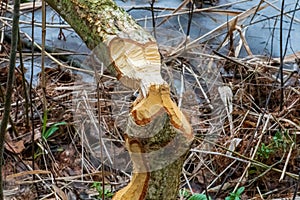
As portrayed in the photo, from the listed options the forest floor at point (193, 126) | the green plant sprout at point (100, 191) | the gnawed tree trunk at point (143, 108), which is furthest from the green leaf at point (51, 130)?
the gnawed tree trunk at point (143, 108)

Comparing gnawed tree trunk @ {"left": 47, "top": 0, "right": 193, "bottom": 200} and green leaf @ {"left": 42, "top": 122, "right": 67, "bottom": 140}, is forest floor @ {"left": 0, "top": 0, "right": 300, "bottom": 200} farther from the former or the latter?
gnawed tree trunk @ {"left": 47, "top": 0, "right": 193, "bottom": 200}

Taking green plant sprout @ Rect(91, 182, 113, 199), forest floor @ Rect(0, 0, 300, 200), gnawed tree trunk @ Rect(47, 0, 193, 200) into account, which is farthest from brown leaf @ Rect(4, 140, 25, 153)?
gnawed tree trunk @ Rect(47, 0, 193, 200)

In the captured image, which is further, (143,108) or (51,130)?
(51,130)

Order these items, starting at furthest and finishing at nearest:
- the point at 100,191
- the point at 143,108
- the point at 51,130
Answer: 1. the point at 51,130
2. the point at 100,191
3. the point at 143,108

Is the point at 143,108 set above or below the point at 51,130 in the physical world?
above

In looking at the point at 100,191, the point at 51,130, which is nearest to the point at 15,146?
the point at 51,130

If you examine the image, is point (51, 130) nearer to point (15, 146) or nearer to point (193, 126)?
point (15, 146)

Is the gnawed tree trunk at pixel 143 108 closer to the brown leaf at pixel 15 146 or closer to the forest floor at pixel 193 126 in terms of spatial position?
the forest floor at pixel 193 126
